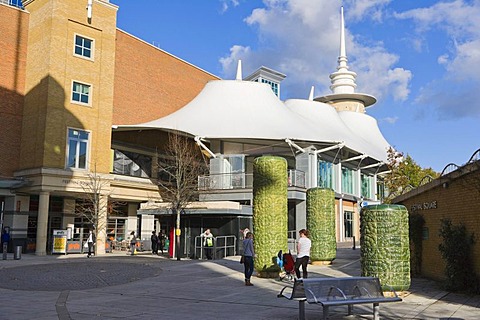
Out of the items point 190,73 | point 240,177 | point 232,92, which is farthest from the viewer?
point 190,73

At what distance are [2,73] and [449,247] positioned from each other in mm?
28400

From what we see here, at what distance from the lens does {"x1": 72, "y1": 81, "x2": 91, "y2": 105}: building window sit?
3083 centimetres

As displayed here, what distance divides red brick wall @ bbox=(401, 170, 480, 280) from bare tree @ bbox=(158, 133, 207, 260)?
12.3m

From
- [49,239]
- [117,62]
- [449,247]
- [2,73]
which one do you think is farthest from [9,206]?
[449,247]

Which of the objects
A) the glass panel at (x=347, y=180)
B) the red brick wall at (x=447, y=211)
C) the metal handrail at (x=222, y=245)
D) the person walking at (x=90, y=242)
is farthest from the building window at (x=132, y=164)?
the red brick wall at (x=447, y=211)

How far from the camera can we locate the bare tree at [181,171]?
26.5 metres

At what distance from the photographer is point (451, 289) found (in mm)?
11969

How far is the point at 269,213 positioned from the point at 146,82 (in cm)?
2741

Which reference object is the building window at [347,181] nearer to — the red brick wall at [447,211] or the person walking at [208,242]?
the person walking at [208,242]

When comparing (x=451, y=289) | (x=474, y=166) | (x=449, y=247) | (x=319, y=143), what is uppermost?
(x=319, y=143)

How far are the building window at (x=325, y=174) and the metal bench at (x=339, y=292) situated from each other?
27.2m

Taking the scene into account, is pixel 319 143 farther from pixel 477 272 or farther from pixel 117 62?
pixel 477 272

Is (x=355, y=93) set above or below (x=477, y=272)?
above

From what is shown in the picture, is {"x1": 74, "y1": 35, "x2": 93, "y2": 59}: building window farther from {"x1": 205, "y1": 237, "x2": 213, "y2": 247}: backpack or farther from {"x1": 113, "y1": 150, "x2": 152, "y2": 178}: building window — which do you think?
{"x1": 205, "y1": 237, "x2": 213, "y2": 247}: backpack
